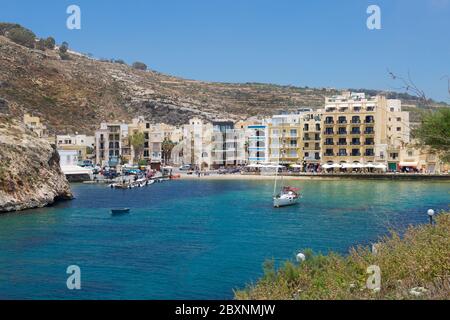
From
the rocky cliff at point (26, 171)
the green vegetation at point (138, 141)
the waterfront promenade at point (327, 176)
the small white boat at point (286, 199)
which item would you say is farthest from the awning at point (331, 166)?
the rocky cliff at point (26, 171)

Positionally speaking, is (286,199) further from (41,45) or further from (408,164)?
(41,45)

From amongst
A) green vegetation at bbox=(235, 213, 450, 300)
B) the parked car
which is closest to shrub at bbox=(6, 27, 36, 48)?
the parked car

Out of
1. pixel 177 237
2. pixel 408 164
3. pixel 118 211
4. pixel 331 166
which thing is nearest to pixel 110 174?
pixel 331 166

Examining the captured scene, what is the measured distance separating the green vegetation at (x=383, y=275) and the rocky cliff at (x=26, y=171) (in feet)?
128

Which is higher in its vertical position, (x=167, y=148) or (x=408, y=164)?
(x=167, y=148)

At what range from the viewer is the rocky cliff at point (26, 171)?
53562 mm

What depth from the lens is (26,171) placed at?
2264 inches

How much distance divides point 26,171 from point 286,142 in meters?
59.0

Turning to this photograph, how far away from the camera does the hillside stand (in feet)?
462

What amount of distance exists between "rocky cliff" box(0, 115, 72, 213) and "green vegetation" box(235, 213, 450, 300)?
38877mm

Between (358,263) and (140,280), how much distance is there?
35.1 ft

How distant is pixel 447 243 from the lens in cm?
1559

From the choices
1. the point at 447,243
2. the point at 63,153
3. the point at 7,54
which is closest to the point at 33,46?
the point at 7,54
